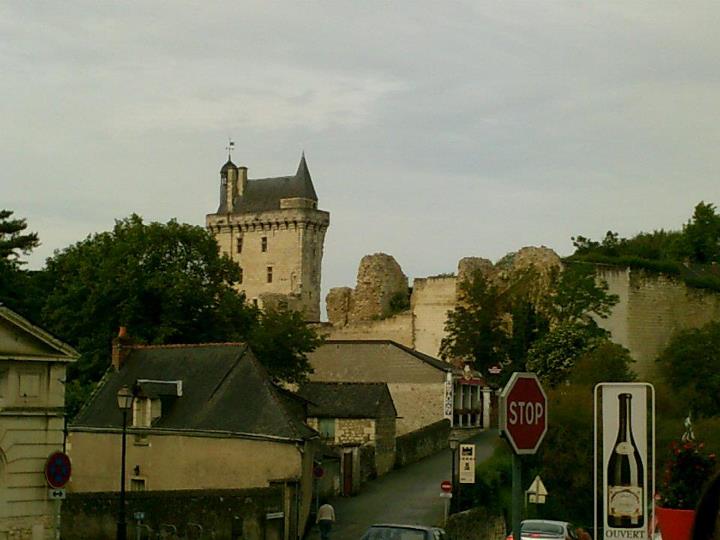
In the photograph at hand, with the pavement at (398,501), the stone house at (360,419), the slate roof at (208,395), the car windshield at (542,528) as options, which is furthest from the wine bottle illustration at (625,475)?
the stone house at (360,419)

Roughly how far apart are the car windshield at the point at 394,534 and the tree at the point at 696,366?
36283 mm

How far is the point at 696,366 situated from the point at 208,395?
1142 inches

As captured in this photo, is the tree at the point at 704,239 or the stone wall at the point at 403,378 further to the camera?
the tree at the point at 704,239

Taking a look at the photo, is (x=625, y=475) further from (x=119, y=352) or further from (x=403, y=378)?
(x=403, y=378)

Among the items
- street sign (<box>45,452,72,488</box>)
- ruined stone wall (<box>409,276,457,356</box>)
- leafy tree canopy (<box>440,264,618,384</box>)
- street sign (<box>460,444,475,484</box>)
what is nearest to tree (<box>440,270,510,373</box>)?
leafy tree canopy (<box>440,264,618,384</box>)

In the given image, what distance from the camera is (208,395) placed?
39.3 meters

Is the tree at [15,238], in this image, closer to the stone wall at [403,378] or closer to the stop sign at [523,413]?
the stone wall at [403,378]

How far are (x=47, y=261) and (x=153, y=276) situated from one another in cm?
1689

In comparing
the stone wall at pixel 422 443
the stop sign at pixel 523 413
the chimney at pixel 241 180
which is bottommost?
the stone wall at pixel 422 443

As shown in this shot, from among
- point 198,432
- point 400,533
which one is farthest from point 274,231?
point 400,533

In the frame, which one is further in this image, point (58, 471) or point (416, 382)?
point (416, 382)

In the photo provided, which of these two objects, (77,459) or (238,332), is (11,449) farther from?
(238,332)

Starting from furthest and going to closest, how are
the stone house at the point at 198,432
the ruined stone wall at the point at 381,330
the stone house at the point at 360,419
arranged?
the ruined stone wall at the point at 381,330 → the stone house at the point at 360,419 → the stone house at the point at 198,432

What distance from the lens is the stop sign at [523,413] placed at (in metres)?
8.62
